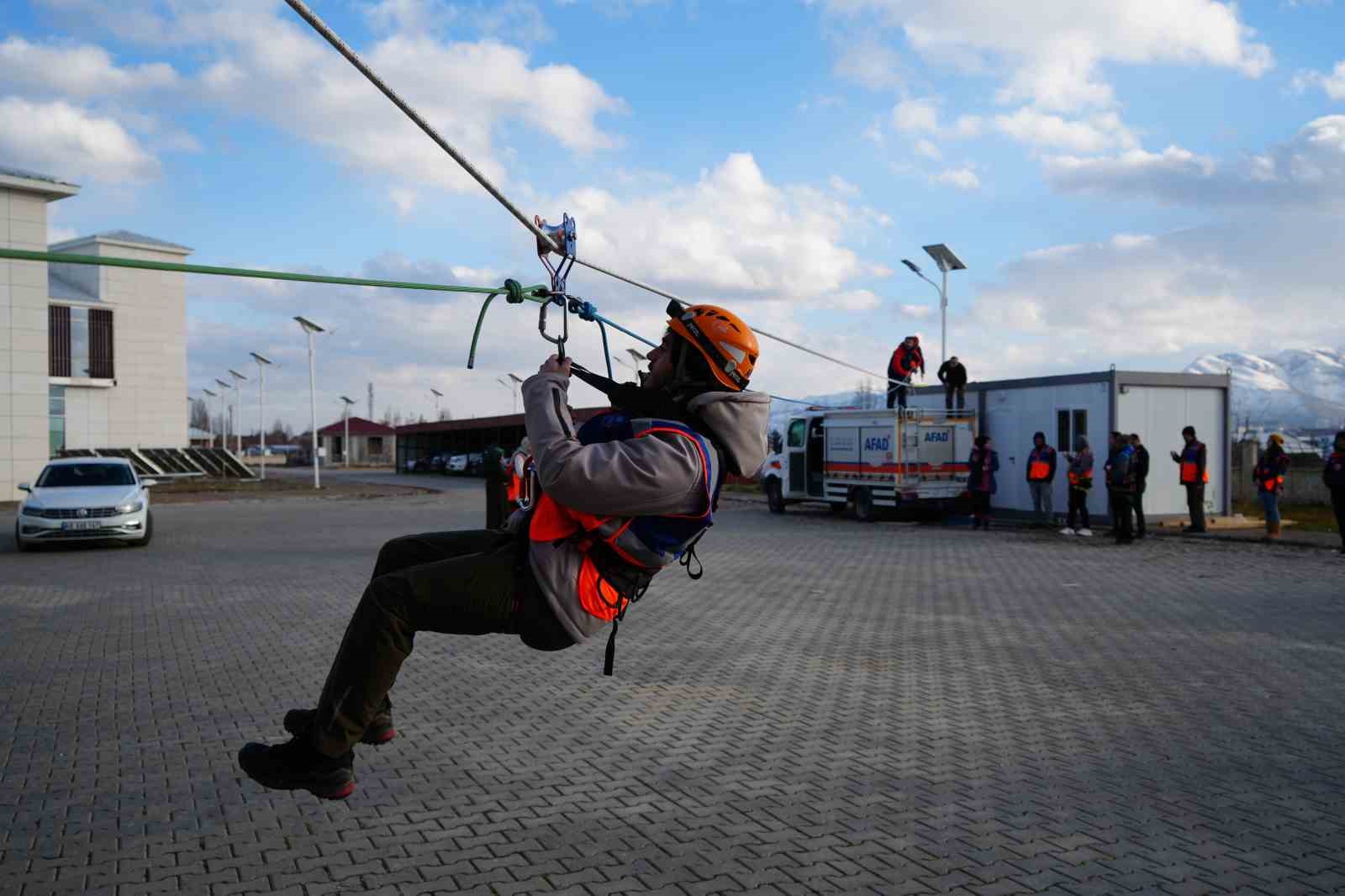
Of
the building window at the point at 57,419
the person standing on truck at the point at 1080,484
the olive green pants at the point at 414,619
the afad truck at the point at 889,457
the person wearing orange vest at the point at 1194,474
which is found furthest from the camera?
the building window at the point at 57,419

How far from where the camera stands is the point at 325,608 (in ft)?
36.8

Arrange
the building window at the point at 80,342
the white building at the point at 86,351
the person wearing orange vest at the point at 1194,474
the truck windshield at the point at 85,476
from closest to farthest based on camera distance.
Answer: the truck windshield at the point at 85,476
the person wearing orange vest at the point at 1194,474
the white building at the point at 86,351
the building window at the point at 80,342

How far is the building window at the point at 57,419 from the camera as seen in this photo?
50.0 m

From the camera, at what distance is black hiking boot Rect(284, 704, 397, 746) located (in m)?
3.64

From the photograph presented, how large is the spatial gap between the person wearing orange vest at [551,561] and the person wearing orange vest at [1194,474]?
60.9ft

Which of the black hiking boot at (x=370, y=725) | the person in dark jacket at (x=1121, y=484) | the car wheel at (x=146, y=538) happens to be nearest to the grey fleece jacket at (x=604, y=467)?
the black hiking boot at (x=370, y=725)

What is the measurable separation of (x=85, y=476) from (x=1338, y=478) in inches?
859

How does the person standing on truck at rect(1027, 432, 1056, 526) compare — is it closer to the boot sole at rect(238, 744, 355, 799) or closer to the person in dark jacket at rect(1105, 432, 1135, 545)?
the person in dark jacket at rect(1105, 432, 1135, 545)

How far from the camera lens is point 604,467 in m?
3.29

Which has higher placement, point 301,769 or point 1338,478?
point 1338,478

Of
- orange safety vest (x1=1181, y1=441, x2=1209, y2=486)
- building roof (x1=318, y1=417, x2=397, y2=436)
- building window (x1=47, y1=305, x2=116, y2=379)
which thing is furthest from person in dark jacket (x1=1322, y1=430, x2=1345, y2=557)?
building roof (x1=318, y1=417, x2=397, y2=436)

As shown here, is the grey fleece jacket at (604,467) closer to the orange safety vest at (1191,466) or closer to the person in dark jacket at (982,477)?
the orange safety vest at (1191,466)

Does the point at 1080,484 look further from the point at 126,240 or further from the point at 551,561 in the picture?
the point at 126,240

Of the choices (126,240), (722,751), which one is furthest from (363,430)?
(722,751)
